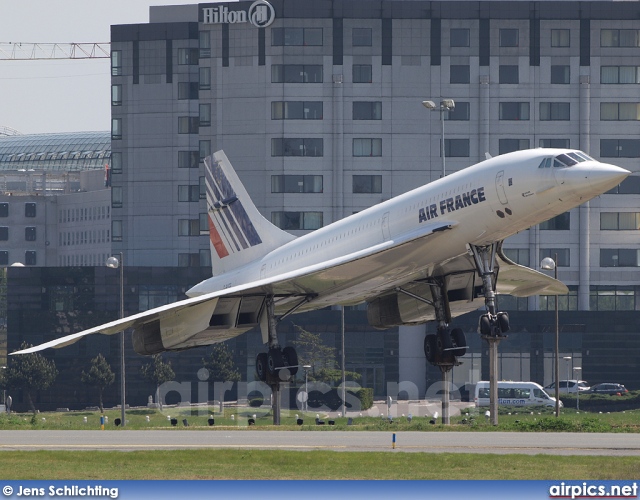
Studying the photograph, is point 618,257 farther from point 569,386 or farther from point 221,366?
point 221,366

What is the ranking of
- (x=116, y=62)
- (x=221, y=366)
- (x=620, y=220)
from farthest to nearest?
(x=116, y=62), (x=620, y=220), (x=221, y=366)

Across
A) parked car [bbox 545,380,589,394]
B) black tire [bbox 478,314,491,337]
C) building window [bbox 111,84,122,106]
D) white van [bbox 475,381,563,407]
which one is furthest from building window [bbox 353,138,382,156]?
black tire [bbox 478,314,491,337]

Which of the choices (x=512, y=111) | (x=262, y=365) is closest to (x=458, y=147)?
A: (x=512, y=111)

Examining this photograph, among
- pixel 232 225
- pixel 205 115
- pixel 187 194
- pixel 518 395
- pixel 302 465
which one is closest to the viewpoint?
pixel 302 465

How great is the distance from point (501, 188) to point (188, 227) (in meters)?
92.4

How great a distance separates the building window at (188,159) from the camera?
12950 centimetres

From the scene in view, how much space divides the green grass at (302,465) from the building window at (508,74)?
261 ft

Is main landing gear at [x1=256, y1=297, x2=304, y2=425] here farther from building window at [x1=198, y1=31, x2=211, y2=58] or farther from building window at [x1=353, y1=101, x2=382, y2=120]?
building window at [x1=198, y1=31, x2=211, y2=58]

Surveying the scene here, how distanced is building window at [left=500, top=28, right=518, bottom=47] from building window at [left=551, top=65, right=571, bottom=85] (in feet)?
12.6

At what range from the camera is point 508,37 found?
107 m

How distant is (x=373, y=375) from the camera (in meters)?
103

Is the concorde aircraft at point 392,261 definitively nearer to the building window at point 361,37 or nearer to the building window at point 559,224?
the building window at point 361,37

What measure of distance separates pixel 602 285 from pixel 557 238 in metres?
5.73

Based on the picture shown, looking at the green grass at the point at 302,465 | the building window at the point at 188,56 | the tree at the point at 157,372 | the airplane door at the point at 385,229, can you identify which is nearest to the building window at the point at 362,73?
the tree at the point at 157,372
